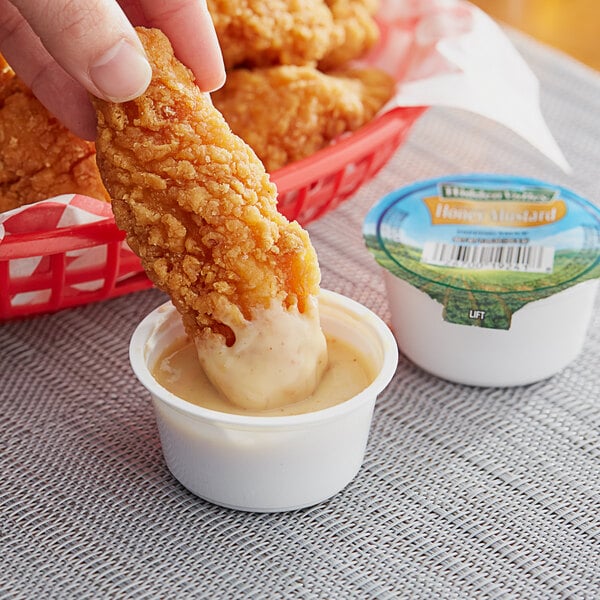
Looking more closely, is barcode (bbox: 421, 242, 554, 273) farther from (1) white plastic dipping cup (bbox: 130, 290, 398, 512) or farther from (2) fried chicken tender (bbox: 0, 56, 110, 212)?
(2) fried chicken tender (bbox: 0, 56, 110, 212)

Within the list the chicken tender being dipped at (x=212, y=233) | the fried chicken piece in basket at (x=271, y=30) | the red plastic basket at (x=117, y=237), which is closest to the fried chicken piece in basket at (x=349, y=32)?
the fried chicken piece in basket at (x=271, y=30)

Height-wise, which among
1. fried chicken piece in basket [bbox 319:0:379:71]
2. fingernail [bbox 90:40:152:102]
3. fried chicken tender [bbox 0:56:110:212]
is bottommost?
fried chicken piece in basket [bbox 319:0:379:71]

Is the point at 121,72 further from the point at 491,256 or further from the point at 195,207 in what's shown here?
the point at 491,256

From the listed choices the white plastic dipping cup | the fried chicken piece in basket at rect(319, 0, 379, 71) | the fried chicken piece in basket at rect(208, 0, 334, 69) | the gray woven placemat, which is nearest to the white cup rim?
the white plastic dipping cup

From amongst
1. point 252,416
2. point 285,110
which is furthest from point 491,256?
point 252,416

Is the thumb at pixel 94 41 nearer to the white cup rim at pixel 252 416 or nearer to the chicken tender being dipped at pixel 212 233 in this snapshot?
the chicken tender being dipped at pixel 212 233

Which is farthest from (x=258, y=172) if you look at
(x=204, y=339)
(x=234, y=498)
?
(x=234, y=498)
